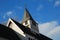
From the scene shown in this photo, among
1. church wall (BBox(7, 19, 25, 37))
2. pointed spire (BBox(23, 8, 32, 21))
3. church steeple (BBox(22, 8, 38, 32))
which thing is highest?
pointed spire (BBox(23, 8, 32, 21))

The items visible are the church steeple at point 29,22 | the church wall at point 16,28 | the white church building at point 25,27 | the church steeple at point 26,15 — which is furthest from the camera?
the church steeple at point 26,15

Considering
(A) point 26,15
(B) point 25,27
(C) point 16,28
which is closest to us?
(C) point 16,28

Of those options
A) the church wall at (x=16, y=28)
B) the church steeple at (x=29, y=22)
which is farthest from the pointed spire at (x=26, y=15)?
the church wall at (x=16, y=28)

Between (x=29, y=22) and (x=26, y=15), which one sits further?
(x=26, y=15)

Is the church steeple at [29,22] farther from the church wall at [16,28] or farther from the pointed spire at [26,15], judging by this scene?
the church wall at [16,28]

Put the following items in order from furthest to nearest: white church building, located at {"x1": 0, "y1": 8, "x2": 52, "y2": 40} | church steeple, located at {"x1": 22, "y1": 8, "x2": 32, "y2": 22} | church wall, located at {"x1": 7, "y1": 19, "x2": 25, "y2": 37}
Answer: church steeple, located at {"x1": 22, "y1": 8, "x2": 32, "y2": 22} < church wall, located at {"x1": 7, "y1": 19, "x2": 25, "y2": 37} < white church building, located at {"x1": 0, "y1": 8, "x2": 52, "y2": 40}

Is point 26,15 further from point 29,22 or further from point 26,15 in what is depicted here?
point 29,22

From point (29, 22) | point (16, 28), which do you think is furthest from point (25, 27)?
point (16, 28)

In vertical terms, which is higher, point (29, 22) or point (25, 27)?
point (29, 22)

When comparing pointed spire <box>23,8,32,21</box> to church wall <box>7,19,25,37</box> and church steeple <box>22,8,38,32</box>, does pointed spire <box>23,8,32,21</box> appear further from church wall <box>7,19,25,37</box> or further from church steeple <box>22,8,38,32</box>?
church wall <box>7,19,25,37</box>

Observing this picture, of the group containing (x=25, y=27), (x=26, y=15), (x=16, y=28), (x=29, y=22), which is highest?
(x=26, y=15)

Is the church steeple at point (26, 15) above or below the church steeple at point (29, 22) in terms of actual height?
above

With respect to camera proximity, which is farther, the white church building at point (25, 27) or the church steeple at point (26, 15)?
the church steeple at point (26, 15)

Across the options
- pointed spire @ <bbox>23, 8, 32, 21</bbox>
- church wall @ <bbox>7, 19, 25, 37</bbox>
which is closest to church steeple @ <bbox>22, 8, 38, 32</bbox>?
pointed spire @ <bbox>23, 8, 32, 21</bbox>
